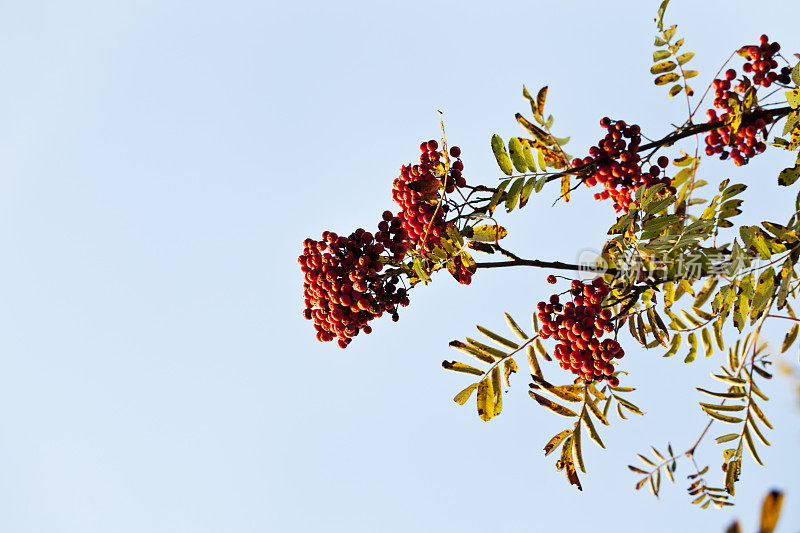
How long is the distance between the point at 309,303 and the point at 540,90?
5.59 feet

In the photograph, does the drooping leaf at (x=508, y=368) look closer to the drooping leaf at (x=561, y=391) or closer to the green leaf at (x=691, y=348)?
the drooping leaf at (x=561, y=391)

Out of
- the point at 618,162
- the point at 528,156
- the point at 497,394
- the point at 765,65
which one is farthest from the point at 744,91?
the point at 497,394

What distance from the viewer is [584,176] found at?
322 centimetres

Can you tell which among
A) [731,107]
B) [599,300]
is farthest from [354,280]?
[731,107]

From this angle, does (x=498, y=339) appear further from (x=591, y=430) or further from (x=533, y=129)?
(x=533, y=129)

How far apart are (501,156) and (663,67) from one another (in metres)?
1.54

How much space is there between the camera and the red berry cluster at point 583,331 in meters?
2.81

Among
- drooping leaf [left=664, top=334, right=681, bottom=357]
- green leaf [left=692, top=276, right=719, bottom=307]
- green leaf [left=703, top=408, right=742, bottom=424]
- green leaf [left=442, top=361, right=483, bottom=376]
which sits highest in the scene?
green leaf [left=442, top=361, right=483, bottom=376]

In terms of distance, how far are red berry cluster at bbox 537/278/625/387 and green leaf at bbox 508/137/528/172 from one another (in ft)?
2.12

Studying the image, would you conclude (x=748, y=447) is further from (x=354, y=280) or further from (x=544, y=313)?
(x=354, y=280)

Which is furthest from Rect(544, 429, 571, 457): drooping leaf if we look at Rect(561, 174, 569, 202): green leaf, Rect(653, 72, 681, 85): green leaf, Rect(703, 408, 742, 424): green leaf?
Rect(653, 72, 681, 85): green leaf

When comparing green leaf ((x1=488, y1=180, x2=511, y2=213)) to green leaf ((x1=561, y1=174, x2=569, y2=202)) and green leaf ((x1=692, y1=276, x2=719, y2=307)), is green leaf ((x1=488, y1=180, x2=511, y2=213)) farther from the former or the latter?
green leaf ((x1=692, y1=276, x2=719, y2=307))

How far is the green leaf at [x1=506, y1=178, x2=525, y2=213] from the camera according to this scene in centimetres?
281

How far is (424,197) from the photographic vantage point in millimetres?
2844
